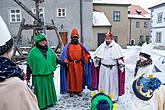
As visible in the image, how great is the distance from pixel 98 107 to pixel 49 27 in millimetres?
7770

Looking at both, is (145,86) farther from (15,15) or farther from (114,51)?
(15,15)

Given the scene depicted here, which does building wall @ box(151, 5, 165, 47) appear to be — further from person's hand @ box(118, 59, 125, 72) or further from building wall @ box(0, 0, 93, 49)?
person's hand @ box(118, 59, 125, 72)

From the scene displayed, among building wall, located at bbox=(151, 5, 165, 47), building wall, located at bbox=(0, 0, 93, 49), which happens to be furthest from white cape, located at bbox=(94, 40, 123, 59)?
building wall, located at bbox=(151, 5, 165, 47)

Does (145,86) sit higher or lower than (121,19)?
lower

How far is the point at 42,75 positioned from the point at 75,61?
1.13m

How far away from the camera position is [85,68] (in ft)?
17.8

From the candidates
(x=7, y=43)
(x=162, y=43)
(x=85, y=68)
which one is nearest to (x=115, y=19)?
(x=162, y=43)

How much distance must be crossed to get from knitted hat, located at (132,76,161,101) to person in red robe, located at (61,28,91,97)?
8.06ft

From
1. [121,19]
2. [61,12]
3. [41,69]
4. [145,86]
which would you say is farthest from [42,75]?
[121,19]

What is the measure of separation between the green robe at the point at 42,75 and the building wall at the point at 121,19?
749 inches

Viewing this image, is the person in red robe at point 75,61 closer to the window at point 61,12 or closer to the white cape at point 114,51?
the white cape at point 114,51

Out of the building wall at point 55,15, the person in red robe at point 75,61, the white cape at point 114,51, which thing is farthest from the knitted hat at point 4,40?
the building wall at point 55,15

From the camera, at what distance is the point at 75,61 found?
→ 17.3 ft

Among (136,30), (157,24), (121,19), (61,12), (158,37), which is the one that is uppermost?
(61,12)
